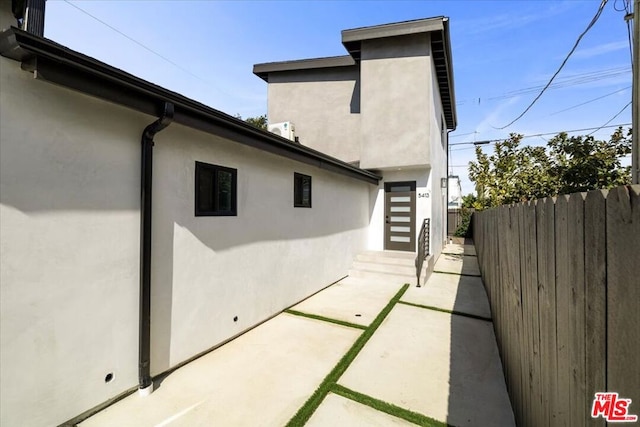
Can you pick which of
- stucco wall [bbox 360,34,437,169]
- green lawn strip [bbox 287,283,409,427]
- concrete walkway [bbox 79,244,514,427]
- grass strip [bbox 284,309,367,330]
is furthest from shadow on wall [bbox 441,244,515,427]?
stucco wall [bbox 360,34,437,169]

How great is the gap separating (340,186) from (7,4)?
5.87 m

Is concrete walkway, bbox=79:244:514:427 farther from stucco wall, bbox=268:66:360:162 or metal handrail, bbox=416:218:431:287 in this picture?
stucco wall, bbox=268:66:360:162

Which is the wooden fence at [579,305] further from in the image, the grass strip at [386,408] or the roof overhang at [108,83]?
the roof overhang at [108,83]

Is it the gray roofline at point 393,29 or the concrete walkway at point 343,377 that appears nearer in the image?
the concrete walkway at point 343,377

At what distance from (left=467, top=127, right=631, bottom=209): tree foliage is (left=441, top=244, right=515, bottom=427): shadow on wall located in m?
5.99

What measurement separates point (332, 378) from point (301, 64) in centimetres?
967

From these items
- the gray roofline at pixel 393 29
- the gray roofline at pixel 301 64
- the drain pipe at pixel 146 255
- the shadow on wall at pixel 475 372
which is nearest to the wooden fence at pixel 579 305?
the shadow on wall at pixel 475 372

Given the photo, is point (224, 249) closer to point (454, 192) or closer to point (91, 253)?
point (91, 253)

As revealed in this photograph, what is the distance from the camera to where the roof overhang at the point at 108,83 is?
6.31 feet

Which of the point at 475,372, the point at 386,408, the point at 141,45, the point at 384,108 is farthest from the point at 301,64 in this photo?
the point at 386,408

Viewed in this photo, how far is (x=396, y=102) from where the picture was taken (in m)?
7.69

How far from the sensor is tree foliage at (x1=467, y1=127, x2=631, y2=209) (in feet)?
25.4

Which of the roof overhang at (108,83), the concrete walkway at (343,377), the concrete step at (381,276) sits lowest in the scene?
the concrete walkway at (343,377)

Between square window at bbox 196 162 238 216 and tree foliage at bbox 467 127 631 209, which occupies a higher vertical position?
tree foliage at bbox 467 127 631 209
